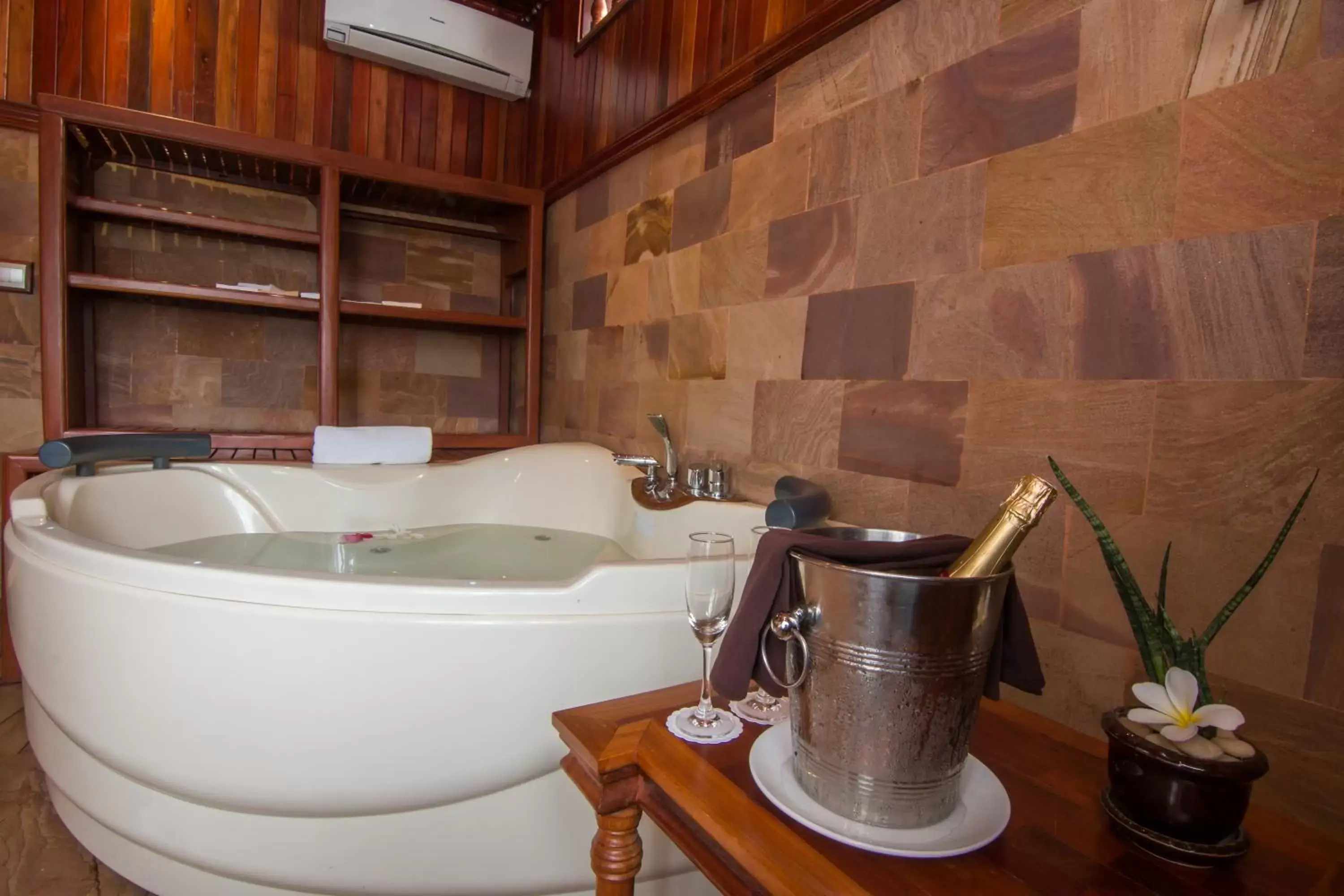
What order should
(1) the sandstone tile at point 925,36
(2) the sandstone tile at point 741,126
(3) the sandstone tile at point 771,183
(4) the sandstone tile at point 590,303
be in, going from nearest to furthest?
1. (1) the sandstone tile at point 925,36
2. (3) the sandstone tile at point 771,183
3. (2) the sandstone tile at point 741,126
4. (4) the sandstone tile at point 590,303

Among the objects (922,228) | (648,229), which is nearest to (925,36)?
(922,228)

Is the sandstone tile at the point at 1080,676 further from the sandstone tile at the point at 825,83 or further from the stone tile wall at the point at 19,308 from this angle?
the stone tile wall at the point at 19,308

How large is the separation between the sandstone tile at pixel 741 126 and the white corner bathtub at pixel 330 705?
1.12m

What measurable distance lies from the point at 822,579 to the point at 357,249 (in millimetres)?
2680

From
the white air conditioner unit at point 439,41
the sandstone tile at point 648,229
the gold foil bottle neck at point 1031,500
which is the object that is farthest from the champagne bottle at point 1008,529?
the white air conditioner unit at point 439,41

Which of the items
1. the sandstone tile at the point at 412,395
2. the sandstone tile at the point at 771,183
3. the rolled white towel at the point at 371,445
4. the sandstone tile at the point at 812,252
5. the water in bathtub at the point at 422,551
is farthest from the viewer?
the sandstone tile at the point at 412,395

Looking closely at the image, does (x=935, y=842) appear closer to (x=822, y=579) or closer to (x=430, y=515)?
(x=822, y=579)

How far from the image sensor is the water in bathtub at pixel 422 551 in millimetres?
1694

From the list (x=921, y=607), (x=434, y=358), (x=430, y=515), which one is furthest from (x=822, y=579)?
(x=434, y=358)

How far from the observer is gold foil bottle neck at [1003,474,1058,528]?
1.72 ft

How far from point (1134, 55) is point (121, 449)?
2.19 meters

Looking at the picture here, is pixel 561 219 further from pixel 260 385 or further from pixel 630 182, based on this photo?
pixel 260 385

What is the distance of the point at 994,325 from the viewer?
3.51 ft

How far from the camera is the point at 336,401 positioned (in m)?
2.25
